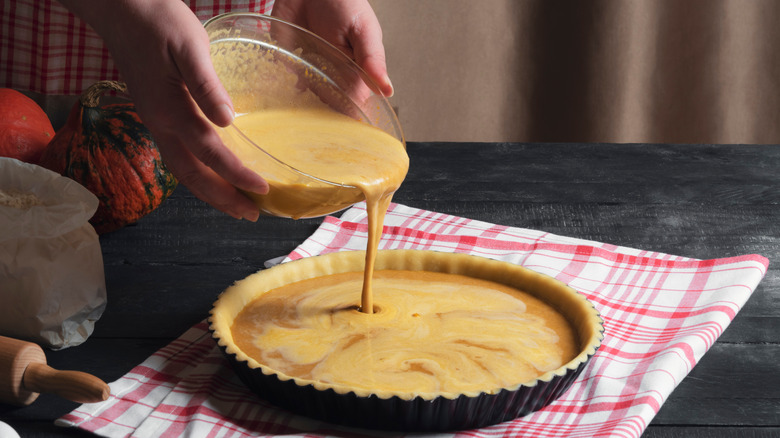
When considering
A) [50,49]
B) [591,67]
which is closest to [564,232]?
[591,67]

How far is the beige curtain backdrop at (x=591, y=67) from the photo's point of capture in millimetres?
2861

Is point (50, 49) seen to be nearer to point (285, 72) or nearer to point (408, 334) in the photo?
point (285, 72)

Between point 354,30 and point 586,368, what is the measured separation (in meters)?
0.63

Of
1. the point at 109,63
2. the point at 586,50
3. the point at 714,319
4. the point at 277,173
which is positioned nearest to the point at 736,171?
the point at 714,319

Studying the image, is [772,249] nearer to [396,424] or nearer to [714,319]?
[714,319]

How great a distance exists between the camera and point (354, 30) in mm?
1316

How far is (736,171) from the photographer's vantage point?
1.89 m

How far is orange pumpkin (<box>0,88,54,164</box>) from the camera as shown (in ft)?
5.04

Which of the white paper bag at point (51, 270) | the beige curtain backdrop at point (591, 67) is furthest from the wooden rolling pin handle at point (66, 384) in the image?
the beige curtain backdrop at point (591, 67)

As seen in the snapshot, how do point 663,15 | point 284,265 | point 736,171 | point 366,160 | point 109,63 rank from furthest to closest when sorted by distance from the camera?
1. point 663,15
2. point 109,63
3. point 736,171
4. point 284,265
5. point 366,160

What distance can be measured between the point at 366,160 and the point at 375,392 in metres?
0.34

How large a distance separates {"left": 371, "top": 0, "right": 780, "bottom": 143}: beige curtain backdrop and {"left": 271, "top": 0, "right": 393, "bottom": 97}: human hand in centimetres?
156

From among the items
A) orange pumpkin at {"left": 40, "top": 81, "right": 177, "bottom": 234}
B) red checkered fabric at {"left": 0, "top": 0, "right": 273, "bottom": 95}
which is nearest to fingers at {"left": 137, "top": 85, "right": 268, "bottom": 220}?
orange pumpkin at {"left": 40, "top": 81, "right": 177, "bottom": 234}

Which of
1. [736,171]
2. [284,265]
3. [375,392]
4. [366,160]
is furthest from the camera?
[736,171]
